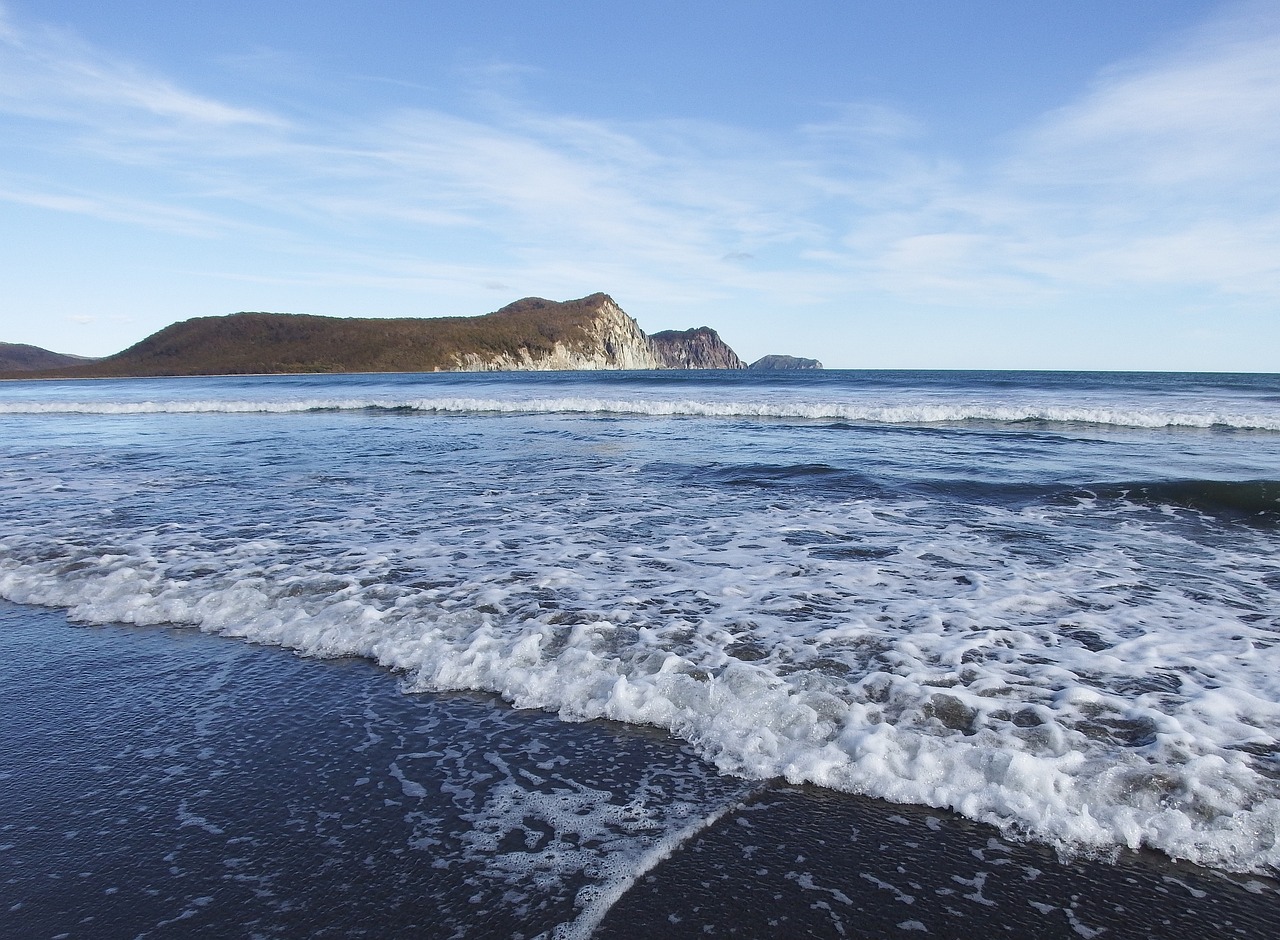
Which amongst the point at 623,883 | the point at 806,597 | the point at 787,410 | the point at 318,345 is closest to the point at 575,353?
the point at 318,345

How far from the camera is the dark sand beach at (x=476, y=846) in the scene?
109 inches

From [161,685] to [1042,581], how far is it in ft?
24.3

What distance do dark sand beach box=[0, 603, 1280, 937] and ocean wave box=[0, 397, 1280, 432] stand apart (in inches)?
901

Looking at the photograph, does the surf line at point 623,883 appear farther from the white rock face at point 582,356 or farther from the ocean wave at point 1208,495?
the white rock face at point 582,356

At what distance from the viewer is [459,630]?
5621 mm

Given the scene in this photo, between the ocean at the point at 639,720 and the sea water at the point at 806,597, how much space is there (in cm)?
4

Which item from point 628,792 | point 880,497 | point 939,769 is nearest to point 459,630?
point 628,792

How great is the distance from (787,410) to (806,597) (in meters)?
22.8

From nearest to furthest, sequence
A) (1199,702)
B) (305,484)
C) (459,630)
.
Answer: (1199,702), (459,630), (305,484)

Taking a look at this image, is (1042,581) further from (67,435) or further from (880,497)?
(67,435)

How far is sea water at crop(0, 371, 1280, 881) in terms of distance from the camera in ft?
12.3

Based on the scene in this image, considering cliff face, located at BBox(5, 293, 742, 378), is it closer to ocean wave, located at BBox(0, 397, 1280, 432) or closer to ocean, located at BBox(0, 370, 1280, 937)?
ocean wave, located at BBox(0, 397, 1280, 432)

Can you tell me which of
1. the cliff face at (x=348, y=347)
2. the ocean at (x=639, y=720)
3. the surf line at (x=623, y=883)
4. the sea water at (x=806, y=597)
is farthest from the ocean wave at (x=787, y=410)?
the cliff face at (x=348, y=347)

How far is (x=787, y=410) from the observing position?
2852 cm
